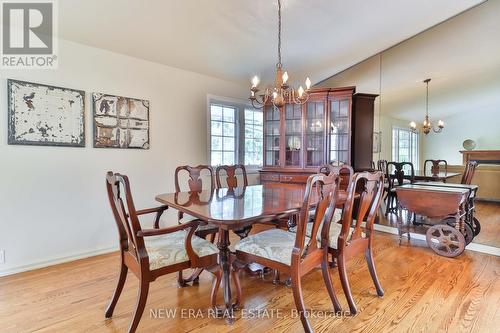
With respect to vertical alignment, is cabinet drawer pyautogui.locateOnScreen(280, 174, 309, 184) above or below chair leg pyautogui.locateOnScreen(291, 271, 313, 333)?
above

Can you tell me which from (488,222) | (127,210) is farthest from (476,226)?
(127,210)

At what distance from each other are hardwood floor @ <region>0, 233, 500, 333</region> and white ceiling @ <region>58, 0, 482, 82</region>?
2.32 metres

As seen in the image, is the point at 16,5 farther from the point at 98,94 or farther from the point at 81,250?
the point at 81,250

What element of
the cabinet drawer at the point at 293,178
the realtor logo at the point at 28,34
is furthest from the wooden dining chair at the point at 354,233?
the realtor logo at the point at 28,34

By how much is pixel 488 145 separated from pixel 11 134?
196 inches

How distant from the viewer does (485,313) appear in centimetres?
187

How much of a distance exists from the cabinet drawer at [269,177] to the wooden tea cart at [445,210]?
1701 mm

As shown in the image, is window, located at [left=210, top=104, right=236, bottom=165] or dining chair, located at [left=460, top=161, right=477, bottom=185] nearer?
dining chair, located at [left=460, top=161, right=477, bottom=185]

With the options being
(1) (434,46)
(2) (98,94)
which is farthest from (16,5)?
(1) (434,46)

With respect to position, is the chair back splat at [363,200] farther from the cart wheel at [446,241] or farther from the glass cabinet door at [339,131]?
the glass cabinet door at [339,131]

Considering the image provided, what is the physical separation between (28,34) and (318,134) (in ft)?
11.6

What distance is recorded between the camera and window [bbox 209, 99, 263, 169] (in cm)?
407

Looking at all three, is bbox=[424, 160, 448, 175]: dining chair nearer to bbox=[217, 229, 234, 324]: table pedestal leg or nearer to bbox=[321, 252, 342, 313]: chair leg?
bbox=[321, 252, 342, 313]: chair leg

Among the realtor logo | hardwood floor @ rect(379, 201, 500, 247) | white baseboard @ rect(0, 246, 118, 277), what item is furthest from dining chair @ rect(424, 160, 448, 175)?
the realtor logo
